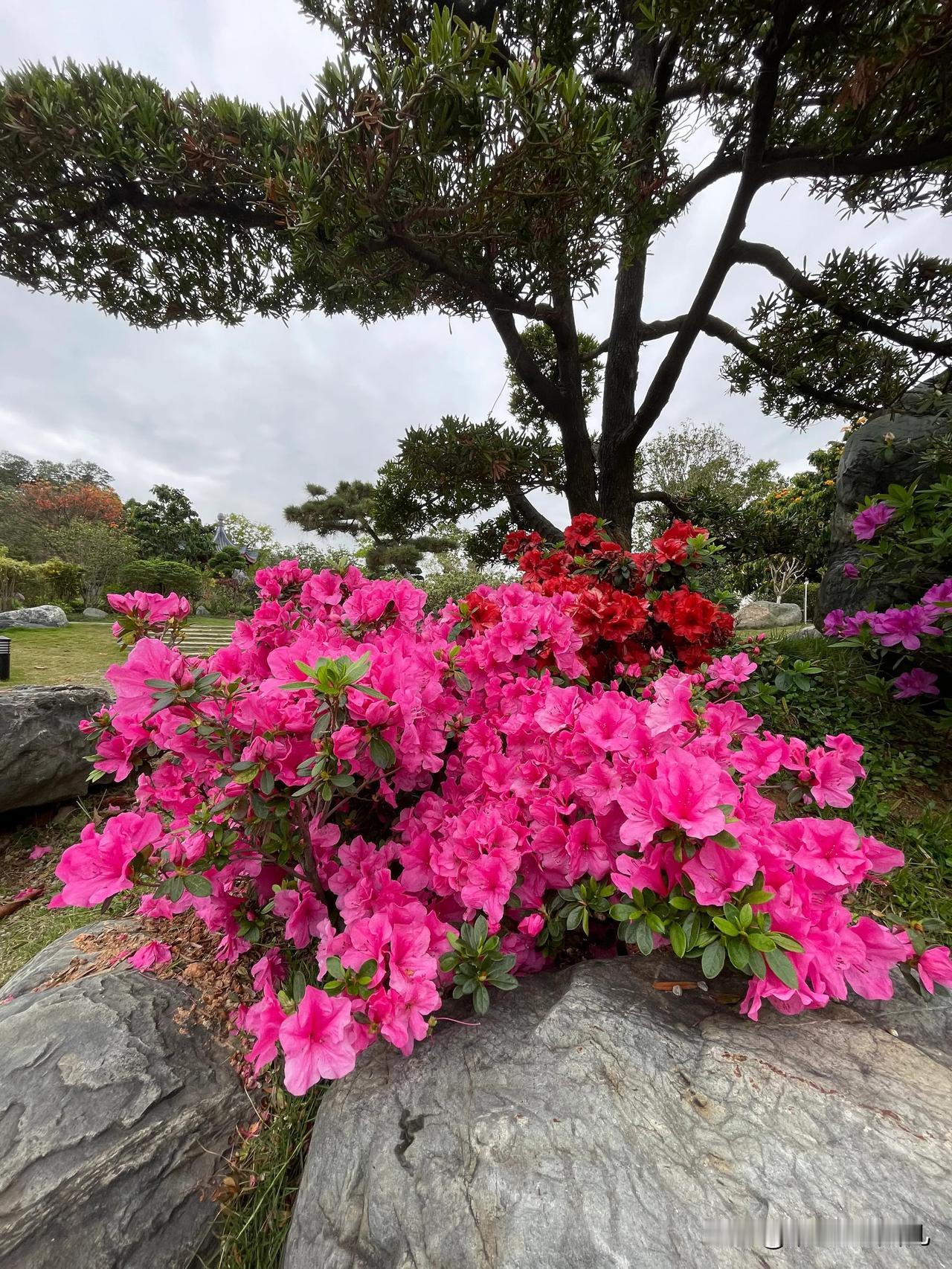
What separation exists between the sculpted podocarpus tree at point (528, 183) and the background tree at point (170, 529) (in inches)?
814

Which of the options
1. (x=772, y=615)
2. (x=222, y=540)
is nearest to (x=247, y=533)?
(x=222, y=540)

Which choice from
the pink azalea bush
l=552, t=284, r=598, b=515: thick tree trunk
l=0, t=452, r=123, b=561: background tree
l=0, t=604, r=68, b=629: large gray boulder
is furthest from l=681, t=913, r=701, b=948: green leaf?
l=0, t=452, r=123, b=561: background tree

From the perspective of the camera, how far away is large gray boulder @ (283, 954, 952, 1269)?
2.02 ft

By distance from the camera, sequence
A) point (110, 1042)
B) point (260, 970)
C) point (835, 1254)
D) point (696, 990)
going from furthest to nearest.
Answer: point (260, 970)
point (110, 1042)
point (696, 990)
point (835, 1254)

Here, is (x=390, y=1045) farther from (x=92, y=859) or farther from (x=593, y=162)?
(x=593, y=162)

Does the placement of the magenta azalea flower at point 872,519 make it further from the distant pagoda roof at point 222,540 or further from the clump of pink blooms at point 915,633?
the distant pagoda roof at point 222,540

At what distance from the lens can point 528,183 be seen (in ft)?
7.31

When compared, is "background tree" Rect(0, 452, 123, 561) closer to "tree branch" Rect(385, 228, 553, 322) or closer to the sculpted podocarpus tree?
the sculpted podocarpus tree

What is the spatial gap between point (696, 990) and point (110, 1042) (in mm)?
1210

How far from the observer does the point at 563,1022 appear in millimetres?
865

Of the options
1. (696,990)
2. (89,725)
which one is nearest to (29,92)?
(89,725)

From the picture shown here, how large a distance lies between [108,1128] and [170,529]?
90.2ft

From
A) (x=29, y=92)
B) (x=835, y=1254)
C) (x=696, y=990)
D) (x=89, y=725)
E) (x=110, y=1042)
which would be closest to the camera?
(x=835, y=1254)

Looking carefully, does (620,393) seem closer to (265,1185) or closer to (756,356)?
(756,356)
